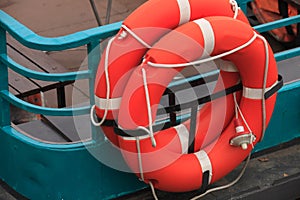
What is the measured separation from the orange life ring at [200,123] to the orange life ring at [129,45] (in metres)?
0.06

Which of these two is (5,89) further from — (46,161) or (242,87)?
(242,87)

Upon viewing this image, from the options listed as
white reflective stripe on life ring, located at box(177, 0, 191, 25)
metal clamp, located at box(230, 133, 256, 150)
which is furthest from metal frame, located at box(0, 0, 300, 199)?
metal clamp, located at box(230, 133, 256, 150)

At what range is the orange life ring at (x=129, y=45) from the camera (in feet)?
11.6

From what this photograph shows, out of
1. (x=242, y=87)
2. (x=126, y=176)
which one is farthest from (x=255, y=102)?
(x=126, y=176)

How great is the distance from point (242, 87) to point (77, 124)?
87 centimetres

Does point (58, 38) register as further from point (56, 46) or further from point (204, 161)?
point (204, 161)

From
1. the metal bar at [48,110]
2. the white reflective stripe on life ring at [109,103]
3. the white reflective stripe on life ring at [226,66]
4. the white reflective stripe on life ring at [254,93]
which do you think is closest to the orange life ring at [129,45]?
the white reflective stripe on life ring at [109,103]

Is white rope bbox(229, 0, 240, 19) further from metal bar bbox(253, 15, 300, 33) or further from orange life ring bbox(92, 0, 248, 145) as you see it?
metal bar bbox(253, 15, 300, 33)

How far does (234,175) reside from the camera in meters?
4.26

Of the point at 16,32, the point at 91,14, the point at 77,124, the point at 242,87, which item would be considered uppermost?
the point at 16,32

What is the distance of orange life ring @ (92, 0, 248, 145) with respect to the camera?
11.6 ft

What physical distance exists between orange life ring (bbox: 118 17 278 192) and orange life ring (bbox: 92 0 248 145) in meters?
0.06

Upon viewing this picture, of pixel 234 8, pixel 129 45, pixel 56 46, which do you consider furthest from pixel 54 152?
pixel 234 8

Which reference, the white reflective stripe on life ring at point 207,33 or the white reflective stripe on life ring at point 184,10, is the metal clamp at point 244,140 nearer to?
the white reflective stripe on life ring at point 207,33
